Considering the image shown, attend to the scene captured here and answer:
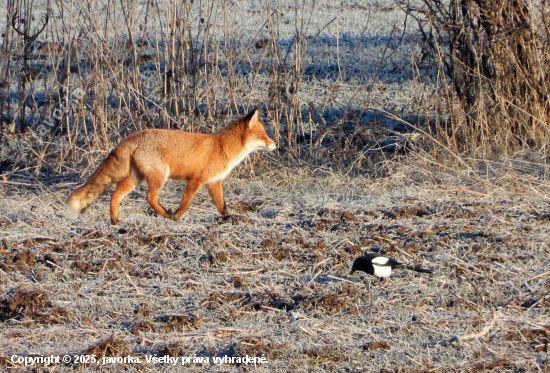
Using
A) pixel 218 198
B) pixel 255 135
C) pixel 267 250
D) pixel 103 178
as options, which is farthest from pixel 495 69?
pixel 103 178

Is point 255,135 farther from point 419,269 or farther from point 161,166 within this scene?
point 419,269

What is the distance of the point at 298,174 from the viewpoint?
7320 mm

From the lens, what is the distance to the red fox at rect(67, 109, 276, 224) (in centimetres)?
582

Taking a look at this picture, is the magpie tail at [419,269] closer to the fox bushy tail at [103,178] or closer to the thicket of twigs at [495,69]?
the fox bushy tail at [103,178]

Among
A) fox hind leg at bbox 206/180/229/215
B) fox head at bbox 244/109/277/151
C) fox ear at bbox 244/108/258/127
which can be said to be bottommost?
fox hind leg at bbox 206/180/229/215

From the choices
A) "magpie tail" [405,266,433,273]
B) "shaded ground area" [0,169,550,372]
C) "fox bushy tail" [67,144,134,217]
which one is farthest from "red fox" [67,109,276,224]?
"magpie tail" [405,266,433,273]

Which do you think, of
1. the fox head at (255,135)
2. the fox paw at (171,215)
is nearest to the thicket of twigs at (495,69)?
the fox head at (255,135)

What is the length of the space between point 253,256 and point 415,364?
6.46ft

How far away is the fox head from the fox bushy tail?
4.02 feet

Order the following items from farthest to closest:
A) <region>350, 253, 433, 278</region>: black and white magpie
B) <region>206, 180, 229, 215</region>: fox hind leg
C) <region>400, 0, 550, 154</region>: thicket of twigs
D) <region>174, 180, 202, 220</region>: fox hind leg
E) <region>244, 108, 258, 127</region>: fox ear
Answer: <region>400, 0, 550, 154</region>: thicket of twigs, <region>244, 108, 258, 127</region>: fox ear, <region>206, 180, 229, 215</region>: fox hind leg, <region>174, 180, 202, 220</region>: fox hind leg, <region>350, 253, 433, 278</region>: black and white magpie

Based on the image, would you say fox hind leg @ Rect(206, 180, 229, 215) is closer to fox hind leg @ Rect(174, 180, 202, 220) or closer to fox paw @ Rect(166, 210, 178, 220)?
fox hind leg @ Rect(174, 180, 202, 220)

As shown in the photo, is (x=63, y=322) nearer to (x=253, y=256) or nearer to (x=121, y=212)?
(x=253, y=256)

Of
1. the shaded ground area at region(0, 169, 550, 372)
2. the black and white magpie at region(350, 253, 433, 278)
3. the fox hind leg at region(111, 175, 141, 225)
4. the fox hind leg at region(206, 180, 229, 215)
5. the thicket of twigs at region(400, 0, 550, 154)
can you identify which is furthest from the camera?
the thicket of twigs at region(400, 0, 550, 154)

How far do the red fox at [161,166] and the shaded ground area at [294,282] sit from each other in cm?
21
